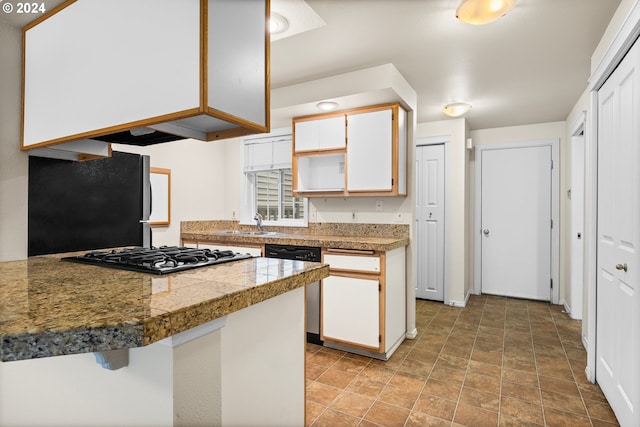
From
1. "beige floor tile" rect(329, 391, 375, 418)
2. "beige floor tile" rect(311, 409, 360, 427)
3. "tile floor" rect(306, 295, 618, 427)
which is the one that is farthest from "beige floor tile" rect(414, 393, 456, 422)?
"beige floor tile" rect(311, 409, 360, 427)

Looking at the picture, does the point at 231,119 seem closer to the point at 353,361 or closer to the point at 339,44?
the point at 339,44

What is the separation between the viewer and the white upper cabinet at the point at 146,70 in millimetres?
1122

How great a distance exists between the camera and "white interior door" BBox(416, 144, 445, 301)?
15.4ft

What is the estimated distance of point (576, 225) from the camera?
4.03 m

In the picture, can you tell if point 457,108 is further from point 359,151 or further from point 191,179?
point 191,179

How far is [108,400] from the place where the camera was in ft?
3.33

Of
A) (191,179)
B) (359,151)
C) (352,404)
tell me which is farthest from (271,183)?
(352,404)

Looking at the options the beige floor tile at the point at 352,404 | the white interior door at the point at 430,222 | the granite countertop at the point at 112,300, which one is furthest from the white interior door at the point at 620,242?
the white interior door at the point at 430,222

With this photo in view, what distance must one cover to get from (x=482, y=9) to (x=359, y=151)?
156cm

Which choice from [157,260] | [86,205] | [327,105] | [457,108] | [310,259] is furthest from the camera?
[457,108]

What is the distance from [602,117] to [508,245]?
293 centimetres

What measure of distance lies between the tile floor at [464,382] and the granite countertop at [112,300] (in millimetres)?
1268

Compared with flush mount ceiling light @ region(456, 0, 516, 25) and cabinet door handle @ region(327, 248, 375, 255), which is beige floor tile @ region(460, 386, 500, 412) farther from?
flush mount ceiling light @ region(456, 0, 516, 25)

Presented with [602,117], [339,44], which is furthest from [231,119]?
[602,117]
